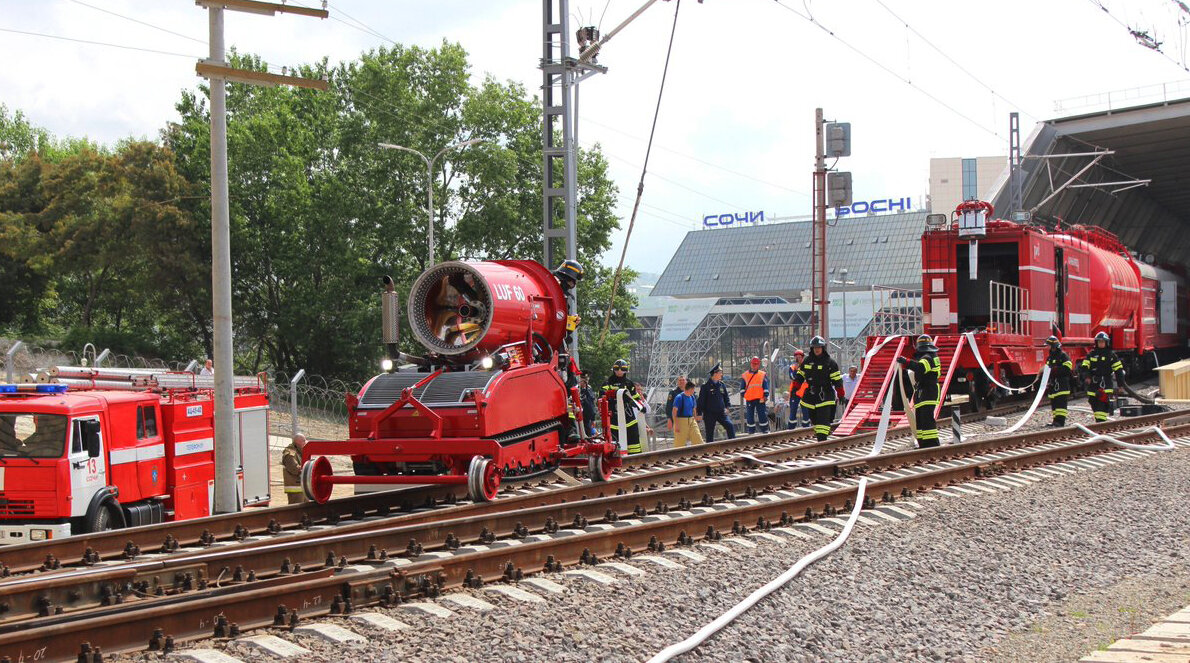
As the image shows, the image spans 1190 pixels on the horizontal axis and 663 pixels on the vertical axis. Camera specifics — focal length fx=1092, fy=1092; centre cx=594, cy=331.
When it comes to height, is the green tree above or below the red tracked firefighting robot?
above

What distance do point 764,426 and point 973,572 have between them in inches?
508

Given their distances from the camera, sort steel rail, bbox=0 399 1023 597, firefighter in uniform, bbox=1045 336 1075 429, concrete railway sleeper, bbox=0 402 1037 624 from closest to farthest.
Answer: steel rail, bbox=0 399 1023 597, concrete railway sleeper, bbox=0 402 1037 624, firefighter in uniform, bbox=1045 336 1075 429

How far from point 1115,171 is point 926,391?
32196 millimetres

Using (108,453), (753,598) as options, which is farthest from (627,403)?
(753,598)

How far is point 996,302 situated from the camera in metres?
22.8

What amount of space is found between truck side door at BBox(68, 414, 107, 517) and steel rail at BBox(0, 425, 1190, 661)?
4104 millimetres

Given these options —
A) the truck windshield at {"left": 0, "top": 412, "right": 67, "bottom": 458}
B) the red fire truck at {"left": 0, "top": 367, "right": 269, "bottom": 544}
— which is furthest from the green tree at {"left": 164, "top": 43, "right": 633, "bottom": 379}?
the truck windshield at {"left": 0, "top": 412, "right": 67, "bottom": 458}

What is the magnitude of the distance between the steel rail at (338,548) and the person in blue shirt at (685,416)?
6661mm

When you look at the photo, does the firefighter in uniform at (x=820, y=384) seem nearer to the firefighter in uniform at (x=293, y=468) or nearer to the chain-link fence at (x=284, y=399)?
the firefighter in uniform at (x=293, y=468)

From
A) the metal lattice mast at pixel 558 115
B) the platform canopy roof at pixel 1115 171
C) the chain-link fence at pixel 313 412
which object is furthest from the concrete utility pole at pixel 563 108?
the platform canopy roof at pixel 1115 171

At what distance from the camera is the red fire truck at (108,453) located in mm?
10445

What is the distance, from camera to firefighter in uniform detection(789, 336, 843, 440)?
16.7 m

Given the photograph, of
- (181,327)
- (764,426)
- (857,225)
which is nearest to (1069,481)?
(764,426)

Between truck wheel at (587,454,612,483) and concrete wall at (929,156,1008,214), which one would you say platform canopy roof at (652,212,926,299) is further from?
truck wheel at (587,454,612,483)
